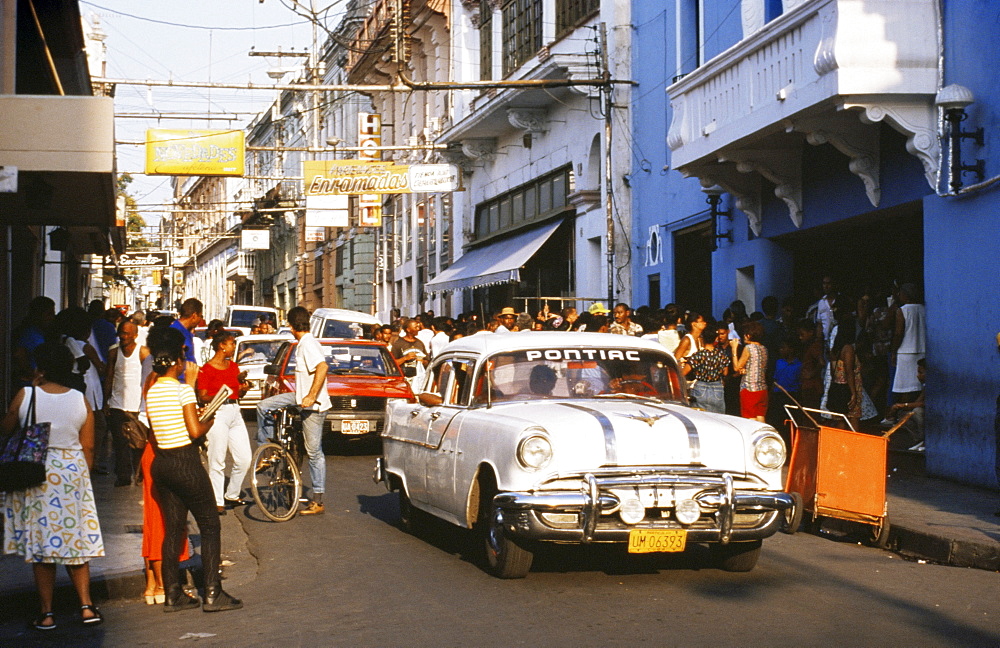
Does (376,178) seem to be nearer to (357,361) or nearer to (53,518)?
(357,361)

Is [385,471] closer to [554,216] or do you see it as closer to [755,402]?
[755,402]

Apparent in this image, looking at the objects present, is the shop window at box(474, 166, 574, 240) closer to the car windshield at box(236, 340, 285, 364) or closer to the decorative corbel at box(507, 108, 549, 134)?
the decorative corbel at box(507, 108, 549, 134)

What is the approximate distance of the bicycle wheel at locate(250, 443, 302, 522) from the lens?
1152cm

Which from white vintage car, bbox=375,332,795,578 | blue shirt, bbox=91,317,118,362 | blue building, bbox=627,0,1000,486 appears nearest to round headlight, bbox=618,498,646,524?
white vintage car, bbox=375,332,795,578

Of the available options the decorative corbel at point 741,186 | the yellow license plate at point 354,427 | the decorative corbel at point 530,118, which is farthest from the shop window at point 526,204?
the yellow license plate at point 354,427

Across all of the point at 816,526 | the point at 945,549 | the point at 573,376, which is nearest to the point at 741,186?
the point at 816,526

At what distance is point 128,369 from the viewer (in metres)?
13.7

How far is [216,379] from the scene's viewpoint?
11.6 meters

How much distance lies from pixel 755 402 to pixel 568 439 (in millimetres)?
6220

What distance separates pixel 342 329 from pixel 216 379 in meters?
18.5

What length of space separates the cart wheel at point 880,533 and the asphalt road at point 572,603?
127mm

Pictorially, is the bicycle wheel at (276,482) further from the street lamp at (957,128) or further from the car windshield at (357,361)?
the street lamp at (957,128)

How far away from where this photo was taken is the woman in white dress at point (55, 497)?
23.2ft

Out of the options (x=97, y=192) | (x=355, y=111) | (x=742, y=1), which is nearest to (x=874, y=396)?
(x=742, y=1)
